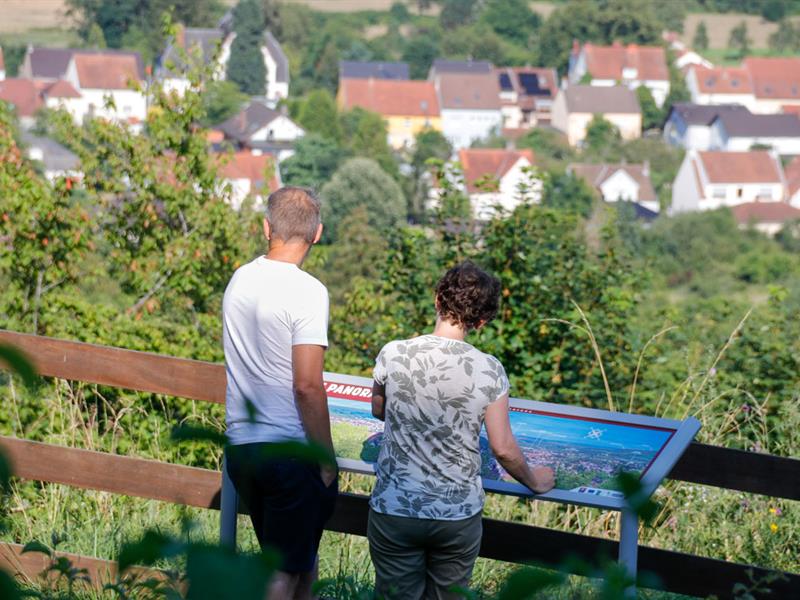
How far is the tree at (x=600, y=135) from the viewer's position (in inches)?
3147

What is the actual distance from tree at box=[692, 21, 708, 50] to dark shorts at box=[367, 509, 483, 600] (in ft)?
377

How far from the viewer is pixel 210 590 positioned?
43.6 inches

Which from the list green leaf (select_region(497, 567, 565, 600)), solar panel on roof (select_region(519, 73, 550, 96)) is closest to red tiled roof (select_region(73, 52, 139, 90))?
solar panel on roof (select_region(519, 73, 550, 96))

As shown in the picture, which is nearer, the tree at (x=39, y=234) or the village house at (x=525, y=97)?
the tree at (x=39, y=234)

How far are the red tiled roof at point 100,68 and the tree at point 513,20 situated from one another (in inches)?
1630

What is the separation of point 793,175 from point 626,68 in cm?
2543

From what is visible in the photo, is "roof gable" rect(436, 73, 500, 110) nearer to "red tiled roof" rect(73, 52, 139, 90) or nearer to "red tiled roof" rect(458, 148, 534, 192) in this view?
"red tiled roof" rect(458, 148, 534, 192)

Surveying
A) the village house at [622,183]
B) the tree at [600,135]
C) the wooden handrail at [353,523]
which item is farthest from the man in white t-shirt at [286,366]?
the tree at [600,135]

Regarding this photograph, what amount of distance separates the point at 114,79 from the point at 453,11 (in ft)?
147

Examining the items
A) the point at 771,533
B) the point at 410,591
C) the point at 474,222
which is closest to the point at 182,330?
the point at 474,222

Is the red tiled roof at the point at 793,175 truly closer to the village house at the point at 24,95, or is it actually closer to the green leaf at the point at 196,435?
the village house at the point at 24,95

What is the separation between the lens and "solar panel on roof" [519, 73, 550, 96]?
95.7 meters

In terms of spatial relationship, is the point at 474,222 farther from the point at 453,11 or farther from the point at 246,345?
the point at 453,11

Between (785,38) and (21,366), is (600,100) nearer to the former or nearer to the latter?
(785,38)
